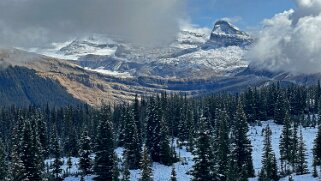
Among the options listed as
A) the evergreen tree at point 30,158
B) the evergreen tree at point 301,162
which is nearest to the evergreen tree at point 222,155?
the evergreen tree at point 301,162

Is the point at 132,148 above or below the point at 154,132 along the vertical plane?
below

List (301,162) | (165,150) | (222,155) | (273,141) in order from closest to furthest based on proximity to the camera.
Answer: (222,155) < (301,162) < (165,150) < (273,141)

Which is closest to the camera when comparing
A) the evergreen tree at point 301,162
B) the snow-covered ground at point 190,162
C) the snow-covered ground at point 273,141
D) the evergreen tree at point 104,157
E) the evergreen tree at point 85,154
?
the evergreen tree at point 104,157

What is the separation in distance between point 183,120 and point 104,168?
211ft

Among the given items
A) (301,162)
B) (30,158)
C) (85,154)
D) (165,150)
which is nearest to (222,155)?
(30,158)

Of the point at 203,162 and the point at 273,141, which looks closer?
the point at 203,162

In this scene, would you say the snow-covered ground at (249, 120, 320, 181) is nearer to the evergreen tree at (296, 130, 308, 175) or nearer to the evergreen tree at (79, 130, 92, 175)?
the evergreen tree at (296, 130, 308, 175)

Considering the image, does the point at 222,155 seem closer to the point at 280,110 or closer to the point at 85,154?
the point at 85,154

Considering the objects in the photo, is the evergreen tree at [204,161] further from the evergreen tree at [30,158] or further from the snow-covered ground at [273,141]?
the snow-covered ground at [273,141]

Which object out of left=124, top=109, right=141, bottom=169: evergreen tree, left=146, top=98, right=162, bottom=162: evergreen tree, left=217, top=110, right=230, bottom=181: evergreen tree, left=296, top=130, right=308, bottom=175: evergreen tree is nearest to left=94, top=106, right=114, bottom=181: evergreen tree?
left=124, top=109, right=141, bottom=169: evergreen tree

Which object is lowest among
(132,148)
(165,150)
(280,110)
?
(165,150)

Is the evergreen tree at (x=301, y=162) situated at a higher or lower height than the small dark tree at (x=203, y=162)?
lower

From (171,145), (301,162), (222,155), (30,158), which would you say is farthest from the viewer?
(171,145)

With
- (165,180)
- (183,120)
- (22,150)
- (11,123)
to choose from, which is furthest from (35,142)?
(11,123)
